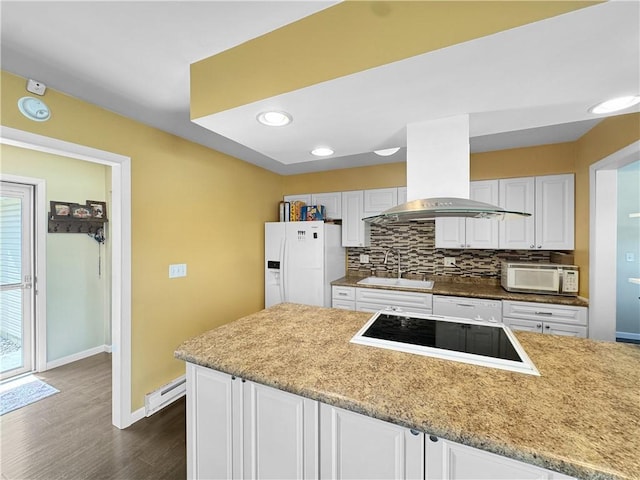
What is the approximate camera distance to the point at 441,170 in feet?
4.70

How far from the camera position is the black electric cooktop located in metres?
1.28

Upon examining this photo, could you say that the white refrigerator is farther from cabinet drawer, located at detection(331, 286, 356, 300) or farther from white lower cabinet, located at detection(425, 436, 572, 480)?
white lower cabinet, located at detection(425, 436, 572, 480)

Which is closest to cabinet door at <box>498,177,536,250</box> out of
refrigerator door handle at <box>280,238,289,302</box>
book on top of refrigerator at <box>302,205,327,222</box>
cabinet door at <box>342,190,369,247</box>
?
cabinet door at <box>342,190,369,247</box>

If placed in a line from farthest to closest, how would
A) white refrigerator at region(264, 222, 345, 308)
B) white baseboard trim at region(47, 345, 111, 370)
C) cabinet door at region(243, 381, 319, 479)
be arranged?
white refrigerator at region(264, 222, 345, 308), white baseboard trim at region(47, 345, 111, 370), cabinet door at region(243, 381, 319, 479)

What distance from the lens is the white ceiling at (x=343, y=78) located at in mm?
883

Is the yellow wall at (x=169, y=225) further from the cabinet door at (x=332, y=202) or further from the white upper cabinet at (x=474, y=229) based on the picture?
the white upper cabinet at (x=474, y=229)

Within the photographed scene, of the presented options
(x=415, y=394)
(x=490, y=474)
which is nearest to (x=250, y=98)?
(x=415, y=394)

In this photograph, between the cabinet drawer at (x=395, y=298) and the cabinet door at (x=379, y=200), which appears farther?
the cabinet door at (x=379, y=200)

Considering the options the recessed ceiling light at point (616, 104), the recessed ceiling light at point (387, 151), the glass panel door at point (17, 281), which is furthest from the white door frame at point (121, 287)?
the recessed ceiling light at point (616, 104)

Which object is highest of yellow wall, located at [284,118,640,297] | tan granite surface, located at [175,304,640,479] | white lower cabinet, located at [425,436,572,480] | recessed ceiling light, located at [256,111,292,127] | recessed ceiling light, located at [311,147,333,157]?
yellow wall, located at [284,118,640,297]

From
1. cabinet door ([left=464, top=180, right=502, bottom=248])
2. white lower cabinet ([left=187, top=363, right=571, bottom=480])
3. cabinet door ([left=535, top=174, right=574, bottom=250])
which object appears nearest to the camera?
white lower cabinet ([left=187, top=363, right=571, bottom=480])

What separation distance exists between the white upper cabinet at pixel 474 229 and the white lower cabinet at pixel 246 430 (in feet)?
8.27

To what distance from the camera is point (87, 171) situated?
132 inches

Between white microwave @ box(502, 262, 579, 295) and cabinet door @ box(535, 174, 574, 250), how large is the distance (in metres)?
0.25
